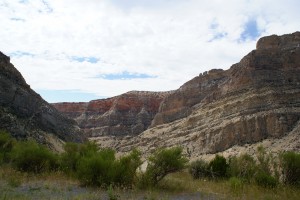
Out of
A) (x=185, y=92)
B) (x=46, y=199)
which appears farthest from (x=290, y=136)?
(x=185, y=92)

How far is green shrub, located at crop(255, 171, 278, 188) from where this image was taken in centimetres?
1230

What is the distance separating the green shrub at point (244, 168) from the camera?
1438 cm

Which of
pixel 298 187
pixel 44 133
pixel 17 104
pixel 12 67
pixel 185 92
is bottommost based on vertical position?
pixel 298 187

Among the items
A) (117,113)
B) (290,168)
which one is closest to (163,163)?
(290,168)

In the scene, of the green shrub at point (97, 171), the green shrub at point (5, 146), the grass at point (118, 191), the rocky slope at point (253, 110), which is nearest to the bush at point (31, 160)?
the grass at point (118, 191)

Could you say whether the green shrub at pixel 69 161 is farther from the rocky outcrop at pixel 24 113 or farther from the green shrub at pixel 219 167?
the rocky outcrop at pixel 24 113

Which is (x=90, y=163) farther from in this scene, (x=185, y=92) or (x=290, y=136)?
(x=185, y=92)

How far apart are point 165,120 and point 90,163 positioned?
95.8 m

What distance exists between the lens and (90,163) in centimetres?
1234

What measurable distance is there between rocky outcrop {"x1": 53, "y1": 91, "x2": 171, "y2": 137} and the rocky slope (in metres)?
33.5

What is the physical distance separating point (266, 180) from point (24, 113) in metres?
28.3

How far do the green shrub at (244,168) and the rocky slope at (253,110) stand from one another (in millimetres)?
29356

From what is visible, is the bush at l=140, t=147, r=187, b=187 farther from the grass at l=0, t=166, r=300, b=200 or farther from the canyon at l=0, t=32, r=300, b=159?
the canyon at l=0, t=32, r=300, b=159

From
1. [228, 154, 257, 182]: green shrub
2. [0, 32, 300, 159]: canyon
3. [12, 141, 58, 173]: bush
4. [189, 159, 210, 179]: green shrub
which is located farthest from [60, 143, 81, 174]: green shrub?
[0, 32, 300, 159]: canyon
